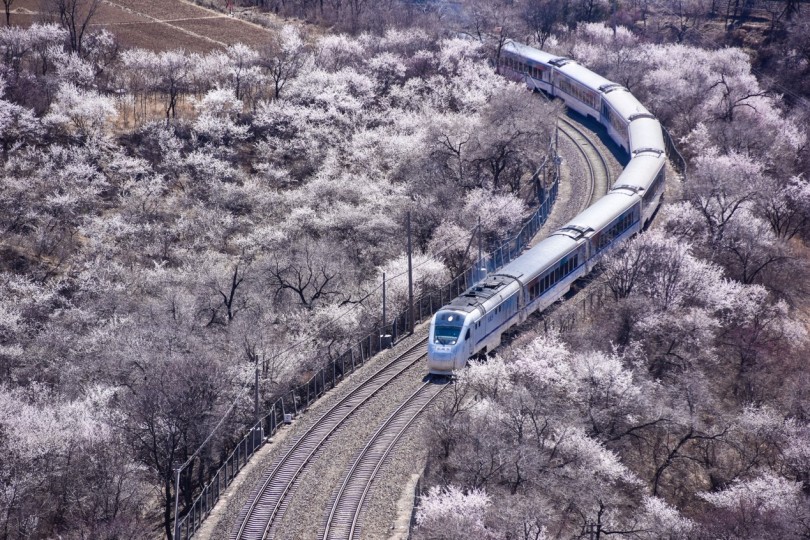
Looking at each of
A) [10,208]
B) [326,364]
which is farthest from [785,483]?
[10,208]

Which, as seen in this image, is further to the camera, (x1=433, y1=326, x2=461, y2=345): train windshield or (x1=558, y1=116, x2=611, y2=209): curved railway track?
(x1=558, y1=116, x2=611, y2=209): curved railway track

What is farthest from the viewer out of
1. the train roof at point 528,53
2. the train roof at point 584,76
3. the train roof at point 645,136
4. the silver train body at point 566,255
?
the train roof at point 528,53

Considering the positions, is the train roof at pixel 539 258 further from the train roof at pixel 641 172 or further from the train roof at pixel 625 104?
the train roof at pixel 625 104

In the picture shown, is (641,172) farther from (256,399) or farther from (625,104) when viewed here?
(256,399)

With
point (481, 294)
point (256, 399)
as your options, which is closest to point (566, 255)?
point (481, 294)

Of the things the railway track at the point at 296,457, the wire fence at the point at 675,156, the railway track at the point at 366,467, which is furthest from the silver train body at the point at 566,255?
the wire fence at the point at 675,156

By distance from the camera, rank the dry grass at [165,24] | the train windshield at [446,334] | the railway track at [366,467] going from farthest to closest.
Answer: the dry grass at [165,24] → the train windshield at [446,334] → the railway track at [366,467]

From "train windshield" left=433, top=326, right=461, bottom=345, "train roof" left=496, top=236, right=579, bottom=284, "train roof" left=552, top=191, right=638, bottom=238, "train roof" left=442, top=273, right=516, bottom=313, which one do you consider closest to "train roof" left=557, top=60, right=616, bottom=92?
"train roof" left=552, top=191, right=638, bottom=238

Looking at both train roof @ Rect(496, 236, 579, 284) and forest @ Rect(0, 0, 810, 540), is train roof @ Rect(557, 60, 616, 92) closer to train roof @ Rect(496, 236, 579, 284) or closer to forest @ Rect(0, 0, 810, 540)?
forest @ Rect(0, 0, 810, 540)
